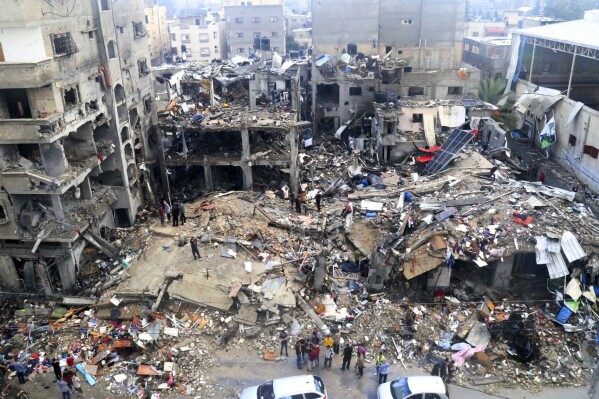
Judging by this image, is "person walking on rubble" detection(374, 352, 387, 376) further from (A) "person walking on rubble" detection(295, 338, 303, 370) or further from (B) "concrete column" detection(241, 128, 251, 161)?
(B) "concrete column" detection(241, 128, 251, 161)

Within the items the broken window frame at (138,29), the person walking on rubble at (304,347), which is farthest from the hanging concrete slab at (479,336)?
the broken window frame at (138,29)

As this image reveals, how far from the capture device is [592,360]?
1691 centimetres

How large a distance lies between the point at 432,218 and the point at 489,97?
22534 mm

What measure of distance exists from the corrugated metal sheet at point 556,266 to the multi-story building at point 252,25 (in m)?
51.0

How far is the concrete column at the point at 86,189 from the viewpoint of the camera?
2355cm

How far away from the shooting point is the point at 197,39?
71.2m

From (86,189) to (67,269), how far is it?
4.11 m

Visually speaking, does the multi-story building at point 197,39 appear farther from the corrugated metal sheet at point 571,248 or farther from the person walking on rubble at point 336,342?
the person walking on rubble at point 336,342

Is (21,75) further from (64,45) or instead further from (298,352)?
(298,352)

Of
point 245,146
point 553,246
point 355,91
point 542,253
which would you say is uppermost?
point 355,91

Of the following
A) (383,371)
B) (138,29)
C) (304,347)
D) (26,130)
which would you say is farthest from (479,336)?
(138,29)

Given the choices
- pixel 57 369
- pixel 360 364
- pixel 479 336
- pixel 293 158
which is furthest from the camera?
pixel 293 158

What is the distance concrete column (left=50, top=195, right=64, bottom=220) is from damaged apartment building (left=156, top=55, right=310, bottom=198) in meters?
9.71

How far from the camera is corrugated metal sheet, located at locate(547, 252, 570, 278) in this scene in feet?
63.7
